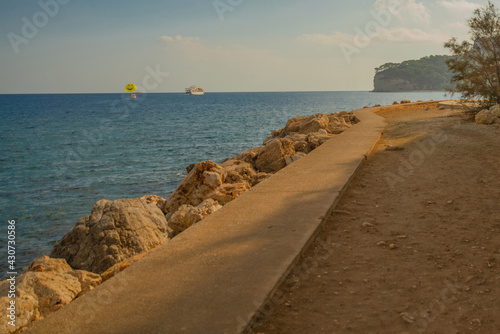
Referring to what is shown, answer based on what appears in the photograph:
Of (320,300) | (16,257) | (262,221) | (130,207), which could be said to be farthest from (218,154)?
(320,300)

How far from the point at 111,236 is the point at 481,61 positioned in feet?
53.1

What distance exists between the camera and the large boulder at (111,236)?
576 centimetres

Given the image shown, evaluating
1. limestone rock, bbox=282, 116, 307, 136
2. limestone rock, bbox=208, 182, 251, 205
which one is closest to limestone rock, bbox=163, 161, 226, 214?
limestone rock, bbox=208, 182, 251, 205

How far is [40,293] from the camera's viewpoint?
4.10 m

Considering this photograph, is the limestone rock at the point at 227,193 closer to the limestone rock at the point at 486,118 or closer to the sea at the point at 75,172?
the sea at the point at 75,172

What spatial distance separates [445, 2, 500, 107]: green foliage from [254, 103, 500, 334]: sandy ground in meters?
10.9

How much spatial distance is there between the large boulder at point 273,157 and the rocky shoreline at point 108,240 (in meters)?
0.34

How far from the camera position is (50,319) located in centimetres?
300

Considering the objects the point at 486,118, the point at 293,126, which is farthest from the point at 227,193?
the point at 293,126

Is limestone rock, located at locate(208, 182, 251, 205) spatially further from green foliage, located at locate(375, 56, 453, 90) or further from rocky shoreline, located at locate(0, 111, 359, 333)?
green foliage, located at locate(375, 56, 453, 90)

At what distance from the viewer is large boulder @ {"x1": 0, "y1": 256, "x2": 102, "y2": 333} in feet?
11.9

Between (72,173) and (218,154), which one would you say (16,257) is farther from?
(218,154)

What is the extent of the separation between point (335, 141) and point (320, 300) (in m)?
9.03

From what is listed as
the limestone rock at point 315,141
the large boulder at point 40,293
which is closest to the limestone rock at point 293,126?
the limestone rock at point 315,141
